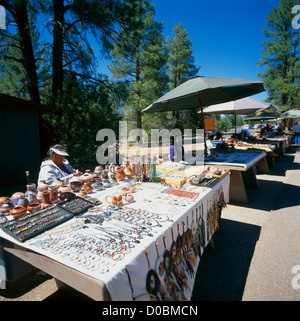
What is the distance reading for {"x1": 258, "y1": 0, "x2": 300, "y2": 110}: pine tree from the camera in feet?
52.4

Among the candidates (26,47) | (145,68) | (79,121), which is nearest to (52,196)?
(79,121)

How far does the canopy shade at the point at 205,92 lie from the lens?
3.24 meters

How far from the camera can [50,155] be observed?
278 centimetres

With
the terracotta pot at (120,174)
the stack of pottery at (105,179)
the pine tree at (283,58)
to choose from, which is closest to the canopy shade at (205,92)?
the terracotta pot at (120,174)

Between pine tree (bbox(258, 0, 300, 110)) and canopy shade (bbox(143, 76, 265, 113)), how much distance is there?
1514cm

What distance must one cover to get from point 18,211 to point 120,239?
92 centimetres

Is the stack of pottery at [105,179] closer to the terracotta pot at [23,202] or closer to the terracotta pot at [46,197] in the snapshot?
the terracotta pot at [46,197]

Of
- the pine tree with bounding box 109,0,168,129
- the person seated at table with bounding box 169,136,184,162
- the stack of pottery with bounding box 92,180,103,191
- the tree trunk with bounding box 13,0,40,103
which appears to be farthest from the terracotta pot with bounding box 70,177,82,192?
the pine tree with bounding box 109,0,168,129

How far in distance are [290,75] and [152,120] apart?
42.0ft

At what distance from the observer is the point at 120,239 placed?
1211mm

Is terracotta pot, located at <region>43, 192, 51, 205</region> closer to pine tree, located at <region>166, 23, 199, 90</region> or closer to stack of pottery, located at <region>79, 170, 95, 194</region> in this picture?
stack of pottery, located at <region>79, 170, 95, 194</region>
